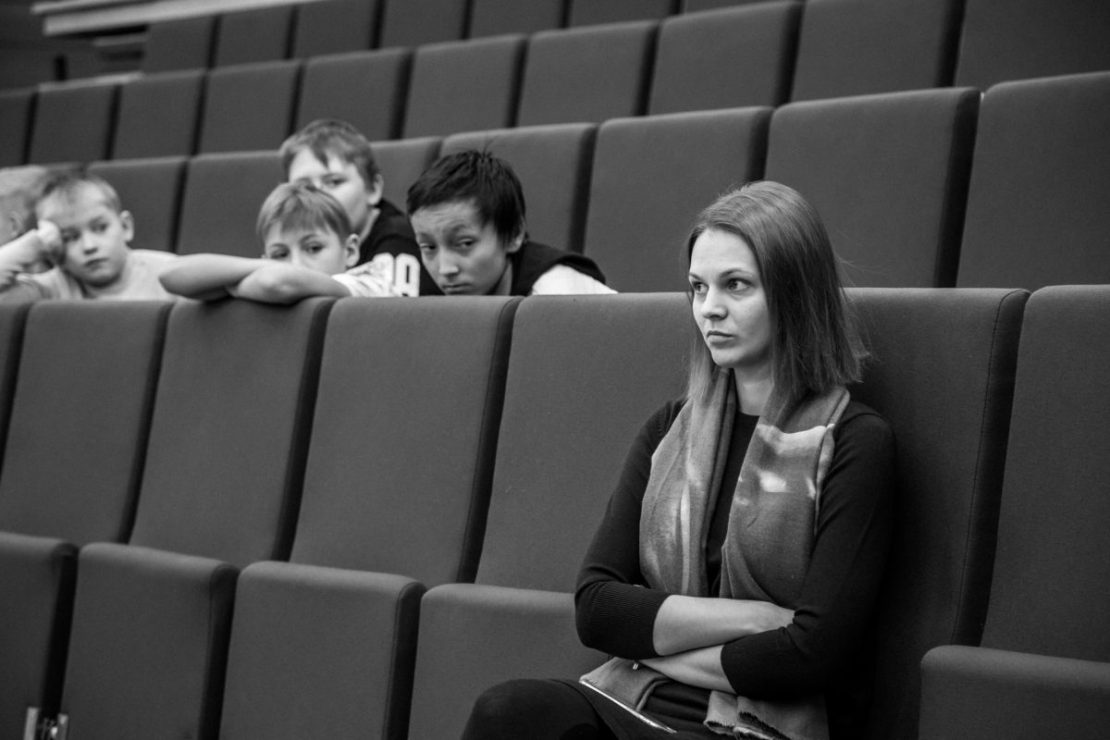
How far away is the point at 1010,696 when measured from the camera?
16.8 inches

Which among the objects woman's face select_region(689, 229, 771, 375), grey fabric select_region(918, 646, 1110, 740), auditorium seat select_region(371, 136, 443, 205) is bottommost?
grey fabric select_region(918, 646, 1110, 740)

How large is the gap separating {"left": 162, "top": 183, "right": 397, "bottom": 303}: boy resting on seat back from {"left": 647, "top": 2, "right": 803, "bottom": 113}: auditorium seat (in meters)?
0.30

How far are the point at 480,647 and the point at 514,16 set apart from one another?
0.89 meters

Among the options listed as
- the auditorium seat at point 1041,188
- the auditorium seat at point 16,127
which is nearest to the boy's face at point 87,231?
the auditorium seat at point 1041,188

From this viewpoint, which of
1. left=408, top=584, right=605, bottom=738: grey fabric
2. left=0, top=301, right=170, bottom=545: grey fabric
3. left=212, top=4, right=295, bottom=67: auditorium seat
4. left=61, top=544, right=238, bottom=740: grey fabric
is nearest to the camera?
left=408, top=584, right=605, bottom=738: grey fabric

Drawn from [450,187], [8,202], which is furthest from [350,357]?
[8,202]

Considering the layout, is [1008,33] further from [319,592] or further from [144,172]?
[144,172]

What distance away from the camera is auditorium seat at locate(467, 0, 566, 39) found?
51.7 inches

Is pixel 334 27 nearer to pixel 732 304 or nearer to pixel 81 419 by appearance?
pixel 81 419

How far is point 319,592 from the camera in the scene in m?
0.62

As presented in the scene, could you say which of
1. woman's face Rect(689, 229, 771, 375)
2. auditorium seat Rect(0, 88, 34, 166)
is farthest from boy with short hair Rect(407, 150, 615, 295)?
auditorium seat Rect(0, 88, 34, 166)

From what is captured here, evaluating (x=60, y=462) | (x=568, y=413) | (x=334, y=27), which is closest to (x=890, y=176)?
(x=568, y=413)

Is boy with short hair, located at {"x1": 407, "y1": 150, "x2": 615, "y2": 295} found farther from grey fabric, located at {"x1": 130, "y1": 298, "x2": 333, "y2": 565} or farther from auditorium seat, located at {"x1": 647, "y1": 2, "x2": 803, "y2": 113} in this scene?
auditorium seat, located at {"x1": 647, "y1": 2, "x2": 803, "y2": 113}

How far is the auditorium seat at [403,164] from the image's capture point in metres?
1.01
